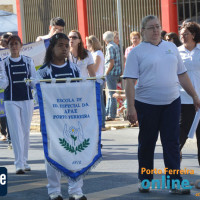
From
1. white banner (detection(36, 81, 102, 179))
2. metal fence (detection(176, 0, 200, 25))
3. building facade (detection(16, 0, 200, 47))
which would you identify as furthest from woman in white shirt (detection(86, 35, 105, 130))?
white banner (detection(36, 81, 102, 179))

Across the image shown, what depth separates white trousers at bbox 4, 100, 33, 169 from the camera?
9.50 meters

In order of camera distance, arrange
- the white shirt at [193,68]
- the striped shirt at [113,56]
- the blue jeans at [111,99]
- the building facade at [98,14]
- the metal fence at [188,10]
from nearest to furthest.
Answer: the white shirt at [193,68], the striped shirt at [113,56], the blue jeans at [111,99], the metal fence at [188,10], the building facade at [98,14]

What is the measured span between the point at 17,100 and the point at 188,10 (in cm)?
813

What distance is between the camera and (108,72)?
15.5 meters

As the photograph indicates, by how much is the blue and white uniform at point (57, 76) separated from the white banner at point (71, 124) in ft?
0.42

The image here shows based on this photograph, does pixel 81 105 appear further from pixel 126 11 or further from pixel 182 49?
pixel 126 11

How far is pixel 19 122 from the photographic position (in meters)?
9.56

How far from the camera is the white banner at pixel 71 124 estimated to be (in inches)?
284

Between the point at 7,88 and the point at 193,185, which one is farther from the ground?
the point at 7,88

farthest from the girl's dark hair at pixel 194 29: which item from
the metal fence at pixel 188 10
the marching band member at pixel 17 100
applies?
the metal fence at pixel 188 10

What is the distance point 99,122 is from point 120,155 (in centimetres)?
363

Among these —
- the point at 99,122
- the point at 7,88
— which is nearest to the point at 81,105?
the point at 99,122

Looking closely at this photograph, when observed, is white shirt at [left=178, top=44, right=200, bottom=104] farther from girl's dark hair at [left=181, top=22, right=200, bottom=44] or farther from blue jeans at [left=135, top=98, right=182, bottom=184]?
blue jeans at [left=135, top=98, right=182, bottom=184]

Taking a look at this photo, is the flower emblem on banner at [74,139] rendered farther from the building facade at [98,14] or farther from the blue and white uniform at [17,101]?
the building facade at [98,14]
